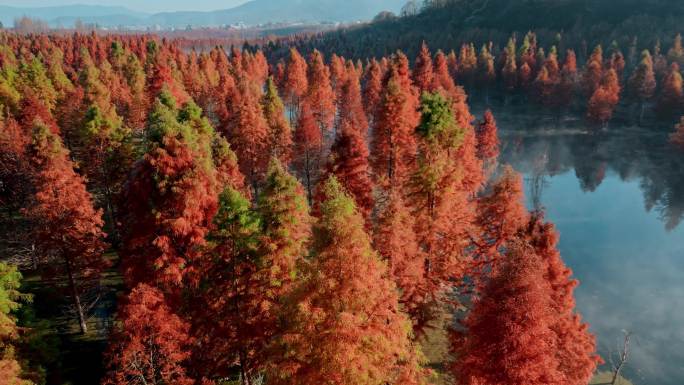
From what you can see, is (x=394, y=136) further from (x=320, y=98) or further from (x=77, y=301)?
(x=320, y=98)

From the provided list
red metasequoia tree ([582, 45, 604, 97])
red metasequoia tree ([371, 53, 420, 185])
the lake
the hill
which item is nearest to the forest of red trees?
red metasequoia tree ([371, 53, 420, 185])

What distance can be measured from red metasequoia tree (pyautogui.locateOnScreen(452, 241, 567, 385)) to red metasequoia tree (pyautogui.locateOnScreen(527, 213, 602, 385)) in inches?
156

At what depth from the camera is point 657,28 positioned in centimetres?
13662

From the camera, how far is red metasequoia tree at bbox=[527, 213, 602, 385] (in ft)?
74.3

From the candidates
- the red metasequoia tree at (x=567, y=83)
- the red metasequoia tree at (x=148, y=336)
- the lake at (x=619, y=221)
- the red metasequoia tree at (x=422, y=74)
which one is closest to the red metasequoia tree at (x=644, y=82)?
the lake at (x=619, y=221)

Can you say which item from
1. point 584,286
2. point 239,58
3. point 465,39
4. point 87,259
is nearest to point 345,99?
point 239,58

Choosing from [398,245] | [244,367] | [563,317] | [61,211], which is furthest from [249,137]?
[563,317]

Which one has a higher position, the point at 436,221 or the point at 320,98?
the point at 320,98

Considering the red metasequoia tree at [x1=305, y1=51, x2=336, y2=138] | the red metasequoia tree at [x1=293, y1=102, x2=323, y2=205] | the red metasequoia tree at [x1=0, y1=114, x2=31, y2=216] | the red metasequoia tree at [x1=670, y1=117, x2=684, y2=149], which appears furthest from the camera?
the red metasequoia tree at [x1=305, y1=51, x2=336, y2=138]

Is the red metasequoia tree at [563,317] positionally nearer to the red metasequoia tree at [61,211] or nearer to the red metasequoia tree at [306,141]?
the red metasequoia tree at [61,211]

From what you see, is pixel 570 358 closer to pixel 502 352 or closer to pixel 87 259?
pixel 502 352

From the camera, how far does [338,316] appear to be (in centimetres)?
1580

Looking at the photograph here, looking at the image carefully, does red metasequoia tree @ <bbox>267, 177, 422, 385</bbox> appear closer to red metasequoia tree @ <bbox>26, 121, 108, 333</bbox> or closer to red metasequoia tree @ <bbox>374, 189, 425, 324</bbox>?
red metasequoia tree @ <bbox>374, 189, 425, 324</bbox>

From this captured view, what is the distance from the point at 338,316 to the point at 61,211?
20.2 m
